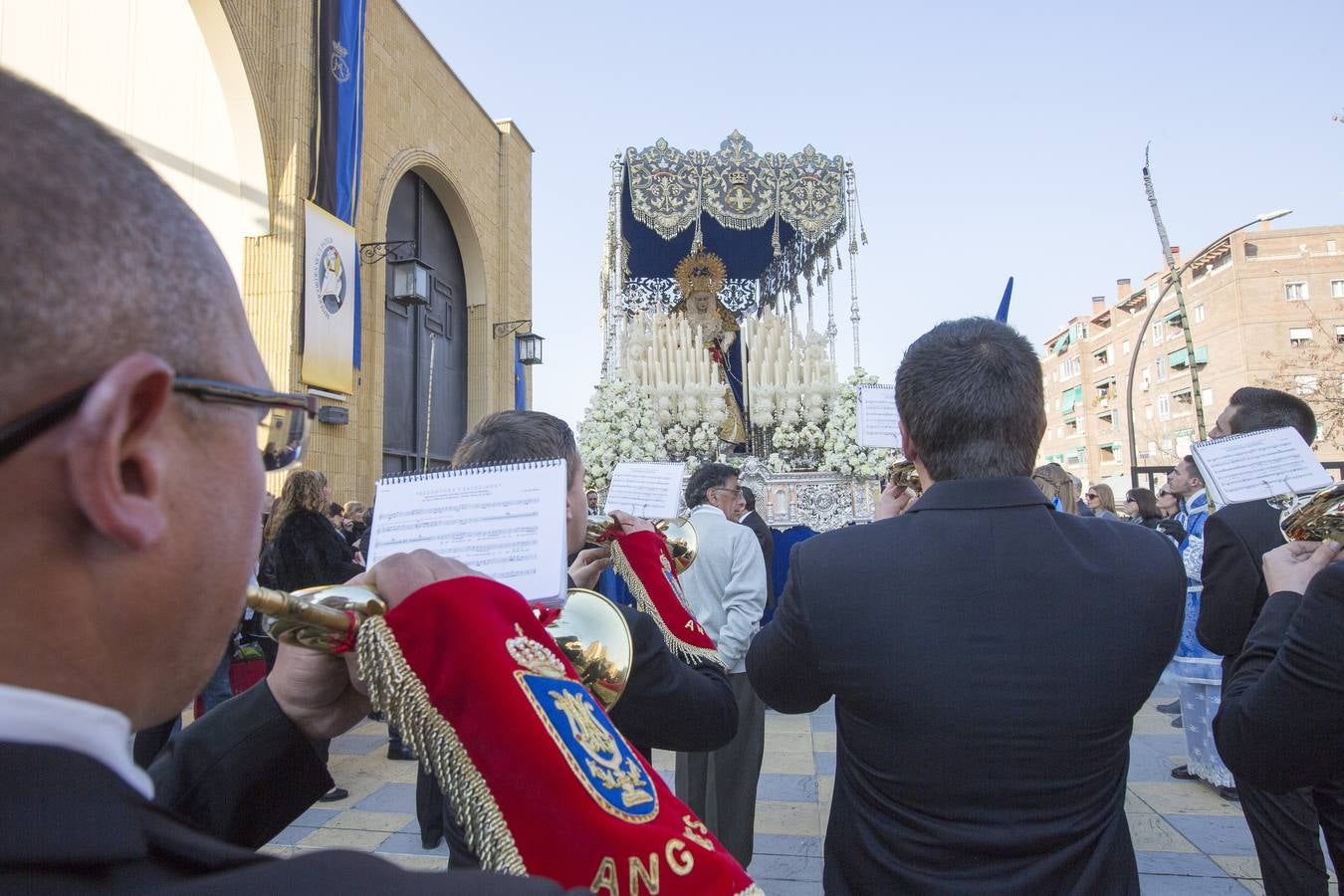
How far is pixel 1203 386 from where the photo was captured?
47.2 metres

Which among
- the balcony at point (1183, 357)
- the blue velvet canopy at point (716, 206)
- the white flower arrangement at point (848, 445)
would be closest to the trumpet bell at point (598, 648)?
the white flower arrangement at point (848, 445)

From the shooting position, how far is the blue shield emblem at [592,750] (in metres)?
0.94

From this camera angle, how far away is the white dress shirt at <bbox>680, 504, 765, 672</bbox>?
14.1 ft

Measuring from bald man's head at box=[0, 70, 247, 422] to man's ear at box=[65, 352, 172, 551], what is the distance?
25 mm

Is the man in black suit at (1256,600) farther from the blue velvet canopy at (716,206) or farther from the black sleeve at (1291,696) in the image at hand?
the blue velvet canopy at (716,206)

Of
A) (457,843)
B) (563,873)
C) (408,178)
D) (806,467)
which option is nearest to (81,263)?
(563,873)

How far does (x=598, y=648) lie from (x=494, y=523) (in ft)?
1.33

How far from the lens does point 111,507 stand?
600 millimetres

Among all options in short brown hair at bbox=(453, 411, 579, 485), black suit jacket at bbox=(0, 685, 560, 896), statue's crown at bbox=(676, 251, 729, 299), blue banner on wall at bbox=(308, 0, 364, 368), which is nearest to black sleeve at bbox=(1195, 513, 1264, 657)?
short brown hair at bbox=(453, 411, 579, 485)

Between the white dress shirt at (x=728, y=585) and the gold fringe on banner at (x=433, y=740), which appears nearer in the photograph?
the gold fringe on banner at (x=433, y=740)

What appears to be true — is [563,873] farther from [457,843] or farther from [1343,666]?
[1343,666]

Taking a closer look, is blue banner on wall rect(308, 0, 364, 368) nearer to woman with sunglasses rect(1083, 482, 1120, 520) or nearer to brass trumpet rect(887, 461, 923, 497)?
woman with sunglasses rect(1083, 482, 1120, 520)

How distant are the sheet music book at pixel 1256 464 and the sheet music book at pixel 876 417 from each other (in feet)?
3.52

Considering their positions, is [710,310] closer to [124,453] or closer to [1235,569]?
[1235,569]
